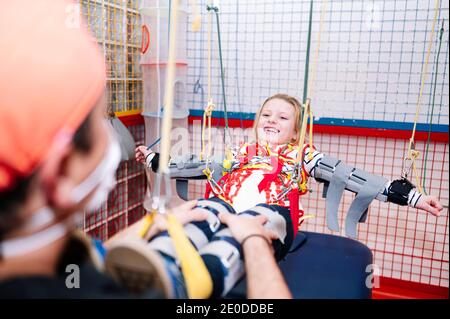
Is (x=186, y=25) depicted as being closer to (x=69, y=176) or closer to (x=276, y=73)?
(x=276, y=73)

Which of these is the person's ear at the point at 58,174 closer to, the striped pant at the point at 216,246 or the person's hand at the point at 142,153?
the striped pant at the point at 216,246

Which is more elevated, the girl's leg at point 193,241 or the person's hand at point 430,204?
the girl's leg at point 193,241

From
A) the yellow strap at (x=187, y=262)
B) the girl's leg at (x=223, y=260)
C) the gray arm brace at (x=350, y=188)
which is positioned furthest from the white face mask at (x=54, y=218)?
the gray arm brace at (x=350, y=188)

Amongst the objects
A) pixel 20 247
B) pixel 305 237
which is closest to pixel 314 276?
pixel 305 237

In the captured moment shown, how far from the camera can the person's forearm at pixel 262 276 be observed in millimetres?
551

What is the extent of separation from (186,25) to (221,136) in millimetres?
540

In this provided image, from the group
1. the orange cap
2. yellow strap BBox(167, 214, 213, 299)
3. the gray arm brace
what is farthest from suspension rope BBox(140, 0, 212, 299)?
the gray arm brace

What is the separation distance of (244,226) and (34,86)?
1.42 ft

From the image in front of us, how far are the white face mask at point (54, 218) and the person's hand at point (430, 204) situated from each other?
96 cm

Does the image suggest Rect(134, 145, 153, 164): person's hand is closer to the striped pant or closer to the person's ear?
the striped pant

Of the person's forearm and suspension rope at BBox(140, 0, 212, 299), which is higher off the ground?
suspension rope at BBox(140, 0, 212, 299)

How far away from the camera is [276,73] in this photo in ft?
5.82

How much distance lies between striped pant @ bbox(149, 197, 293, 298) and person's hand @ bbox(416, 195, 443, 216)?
488 mm

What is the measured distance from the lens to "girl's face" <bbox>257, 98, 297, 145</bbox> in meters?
1.38
